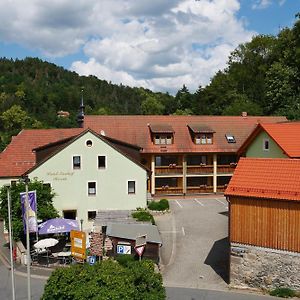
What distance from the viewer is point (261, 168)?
956 inches

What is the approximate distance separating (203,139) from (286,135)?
1482 centimetres

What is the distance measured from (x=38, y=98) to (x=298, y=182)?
382ft

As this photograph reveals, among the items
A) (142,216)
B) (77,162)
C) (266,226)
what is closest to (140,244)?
(142,216)

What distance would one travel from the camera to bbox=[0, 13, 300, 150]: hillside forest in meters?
61.8

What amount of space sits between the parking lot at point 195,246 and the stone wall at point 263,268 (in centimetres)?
124

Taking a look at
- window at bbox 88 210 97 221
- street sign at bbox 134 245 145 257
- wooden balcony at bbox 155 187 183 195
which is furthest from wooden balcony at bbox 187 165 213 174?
street sign at bbox 134 245 145 257

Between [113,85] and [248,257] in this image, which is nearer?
[248,257]

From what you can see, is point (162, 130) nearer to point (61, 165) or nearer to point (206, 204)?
point (206, 204)

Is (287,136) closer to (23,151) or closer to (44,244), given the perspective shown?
(44,244)

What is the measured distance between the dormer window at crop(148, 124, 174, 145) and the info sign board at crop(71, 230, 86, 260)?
871 inches

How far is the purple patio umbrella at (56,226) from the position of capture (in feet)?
93.9

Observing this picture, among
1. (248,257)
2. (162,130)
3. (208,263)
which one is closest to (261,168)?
(248,257)

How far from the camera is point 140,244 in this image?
83.7 feet

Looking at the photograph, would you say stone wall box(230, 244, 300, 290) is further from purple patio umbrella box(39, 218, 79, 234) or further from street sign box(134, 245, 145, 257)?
purple patio umbrella box(39, 218, 79, 234)
